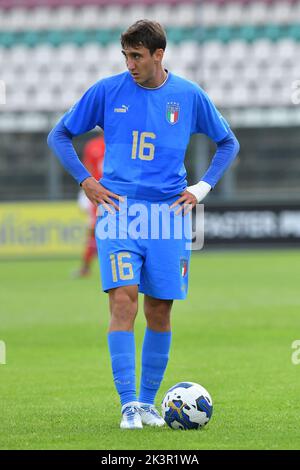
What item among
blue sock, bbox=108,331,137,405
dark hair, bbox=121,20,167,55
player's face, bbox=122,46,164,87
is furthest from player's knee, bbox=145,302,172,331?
dark hair, bbox=121,20,167,55

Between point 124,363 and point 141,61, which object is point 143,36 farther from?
point 124,363

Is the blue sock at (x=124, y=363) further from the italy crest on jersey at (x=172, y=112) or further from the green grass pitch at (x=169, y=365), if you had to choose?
the italy crest on jersey at (x=172, y=112)

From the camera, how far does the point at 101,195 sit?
19.6 ft

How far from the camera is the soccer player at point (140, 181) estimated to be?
19.1 ft

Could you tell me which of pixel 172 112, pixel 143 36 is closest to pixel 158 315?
pixel 172 112

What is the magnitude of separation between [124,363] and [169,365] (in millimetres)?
2941

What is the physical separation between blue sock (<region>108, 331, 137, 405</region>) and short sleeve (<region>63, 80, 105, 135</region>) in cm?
121

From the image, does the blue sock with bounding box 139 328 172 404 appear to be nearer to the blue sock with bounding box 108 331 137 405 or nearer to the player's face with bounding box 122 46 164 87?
the blue sock with bounding box 108 331 137 405

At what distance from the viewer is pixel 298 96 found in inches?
875

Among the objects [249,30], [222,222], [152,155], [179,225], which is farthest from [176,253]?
[249,30]

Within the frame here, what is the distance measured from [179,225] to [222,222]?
15.4 metres

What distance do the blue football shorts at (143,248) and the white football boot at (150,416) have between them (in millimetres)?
665

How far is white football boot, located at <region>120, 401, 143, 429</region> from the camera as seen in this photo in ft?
18.7

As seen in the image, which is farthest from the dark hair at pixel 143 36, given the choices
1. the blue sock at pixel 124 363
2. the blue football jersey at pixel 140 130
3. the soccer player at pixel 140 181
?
the blue sock at pixel 124 363
